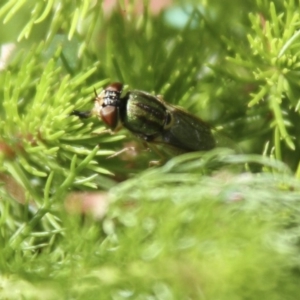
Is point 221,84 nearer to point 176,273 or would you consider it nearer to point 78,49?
point 78,49

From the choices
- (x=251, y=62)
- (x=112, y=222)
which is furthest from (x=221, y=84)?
(x=112, y=222)

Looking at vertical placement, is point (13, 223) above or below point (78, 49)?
below

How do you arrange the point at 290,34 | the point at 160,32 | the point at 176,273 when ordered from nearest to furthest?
the point at 176,273
the point at 290,34
the point at 160,32

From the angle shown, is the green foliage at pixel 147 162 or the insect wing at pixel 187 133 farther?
the insect wing at pixel 187 133

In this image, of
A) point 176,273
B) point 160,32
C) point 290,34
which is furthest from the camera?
point 160,32
